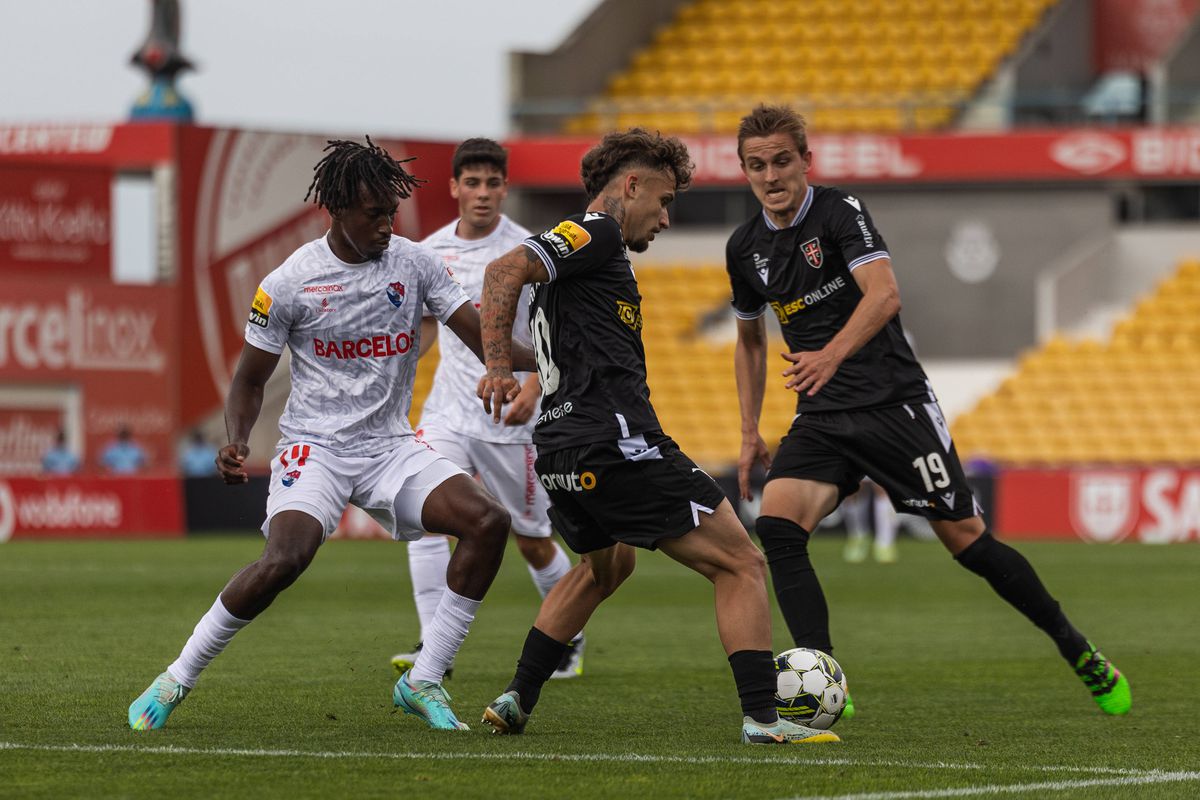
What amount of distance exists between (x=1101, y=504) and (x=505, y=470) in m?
15.8

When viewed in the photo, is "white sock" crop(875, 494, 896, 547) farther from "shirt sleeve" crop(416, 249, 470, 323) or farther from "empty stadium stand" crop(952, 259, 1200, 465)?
"shirt sleeve" crop(416, 249, 470, 323)

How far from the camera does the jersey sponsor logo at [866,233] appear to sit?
7.69 metres

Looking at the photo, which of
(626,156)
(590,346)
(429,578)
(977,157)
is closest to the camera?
(590,346)

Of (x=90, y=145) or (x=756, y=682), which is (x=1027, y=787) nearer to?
(x=756, y=682)

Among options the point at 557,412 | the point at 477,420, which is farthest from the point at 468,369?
the point at 557,412

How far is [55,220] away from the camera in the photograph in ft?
100.0

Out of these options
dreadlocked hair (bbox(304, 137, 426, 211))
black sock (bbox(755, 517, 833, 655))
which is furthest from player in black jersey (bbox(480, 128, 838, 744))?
black sock (bbox(755, 517, 833, 655))

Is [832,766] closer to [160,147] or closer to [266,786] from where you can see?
[266,786]

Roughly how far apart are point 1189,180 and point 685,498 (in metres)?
25.3

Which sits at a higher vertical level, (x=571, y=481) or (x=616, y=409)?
(x=616, y=409)

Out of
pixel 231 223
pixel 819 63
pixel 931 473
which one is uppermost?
pixel 819 63

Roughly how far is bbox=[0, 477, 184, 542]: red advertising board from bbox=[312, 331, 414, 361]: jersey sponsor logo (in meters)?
18.1

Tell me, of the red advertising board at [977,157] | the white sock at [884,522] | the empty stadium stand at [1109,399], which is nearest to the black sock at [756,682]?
the white sock at [884,522]

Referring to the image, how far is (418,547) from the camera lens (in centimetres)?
941
